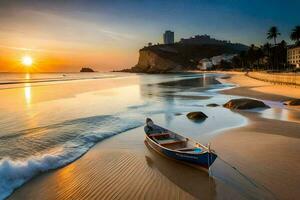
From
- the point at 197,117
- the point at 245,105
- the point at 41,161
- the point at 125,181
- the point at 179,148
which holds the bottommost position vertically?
the point at 125,181

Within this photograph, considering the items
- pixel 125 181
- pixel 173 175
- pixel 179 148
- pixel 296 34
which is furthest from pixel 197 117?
pixel 296 34

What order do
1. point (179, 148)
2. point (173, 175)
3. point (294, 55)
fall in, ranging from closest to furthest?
point (173, 175)
point (179, 148)
point (294, 55)

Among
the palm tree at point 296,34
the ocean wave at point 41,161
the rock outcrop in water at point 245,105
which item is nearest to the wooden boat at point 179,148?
the ocean wave at point 41,161

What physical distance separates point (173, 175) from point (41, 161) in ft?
20.1

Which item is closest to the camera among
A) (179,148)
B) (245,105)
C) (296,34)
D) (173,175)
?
(173,175)

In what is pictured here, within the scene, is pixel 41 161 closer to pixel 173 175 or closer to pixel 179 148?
pixel 173 175

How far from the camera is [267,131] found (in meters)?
17.8

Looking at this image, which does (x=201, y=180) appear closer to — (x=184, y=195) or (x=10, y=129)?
(x=184, y=195)

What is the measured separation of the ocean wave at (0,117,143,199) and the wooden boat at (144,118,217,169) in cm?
364

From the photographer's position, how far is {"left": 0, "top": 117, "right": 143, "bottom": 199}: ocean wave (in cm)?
1092

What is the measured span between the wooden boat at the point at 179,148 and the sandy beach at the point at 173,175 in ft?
1.23

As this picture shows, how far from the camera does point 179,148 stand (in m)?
13.3

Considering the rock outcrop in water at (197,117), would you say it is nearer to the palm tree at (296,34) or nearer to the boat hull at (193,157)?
the boat hull at (193,157)

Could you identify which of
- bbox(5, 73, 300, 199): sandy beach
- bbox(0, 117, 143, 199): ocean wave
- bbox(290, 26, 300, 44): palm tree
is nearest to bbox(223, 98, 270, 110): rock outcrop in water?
bbox(5, 73, 300, 199): sandy beach
